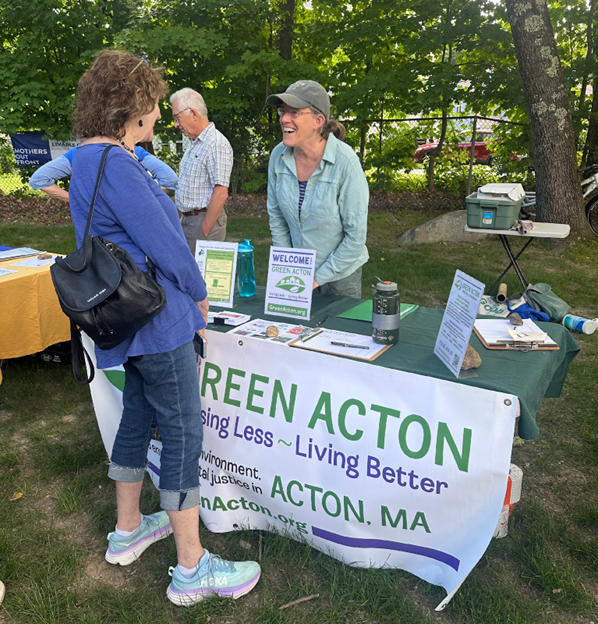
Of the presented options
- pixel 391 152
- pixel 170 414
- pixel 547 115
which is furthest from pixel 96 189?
pixel 391 152

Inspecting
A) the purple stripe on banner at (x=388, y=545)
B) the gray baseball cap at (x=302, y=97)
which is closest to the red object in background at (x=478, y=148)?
the gray baseball cap at (x=302, y=97)

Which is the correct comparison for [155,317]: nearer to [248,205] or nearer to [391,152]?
[248,205]

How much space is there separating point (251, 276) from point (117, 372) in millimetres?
780

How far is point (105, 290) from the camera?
1.43 m

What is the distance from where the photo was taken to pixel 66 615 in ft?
5.90

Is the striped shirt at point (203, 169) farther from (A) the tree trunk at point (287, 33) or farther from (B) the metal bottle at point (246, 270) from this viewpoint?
(A) the tree trunk at point (287, 33)

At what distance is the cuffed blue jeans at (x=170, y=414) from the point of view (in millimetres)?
1626

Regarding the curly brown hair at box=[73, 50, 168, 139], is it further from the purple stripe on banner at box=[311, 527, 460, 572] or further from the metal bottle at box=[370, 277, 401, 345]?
the purple stripe on banner at box=[311, 527, 460, 572]

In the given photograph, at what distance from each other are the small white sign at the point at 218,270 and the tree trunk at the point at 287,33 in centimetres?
771

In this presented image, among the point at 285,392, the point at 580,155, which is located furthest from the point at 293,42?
the point at 285,392

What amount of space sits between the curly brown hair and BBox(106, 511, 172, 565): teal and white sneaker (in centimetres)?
147

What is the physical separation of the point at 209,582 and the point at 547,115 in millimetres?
6475

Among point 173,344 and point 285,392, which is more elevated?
point 173,344

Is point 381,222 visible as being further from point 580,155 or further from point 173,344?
point 173,344
